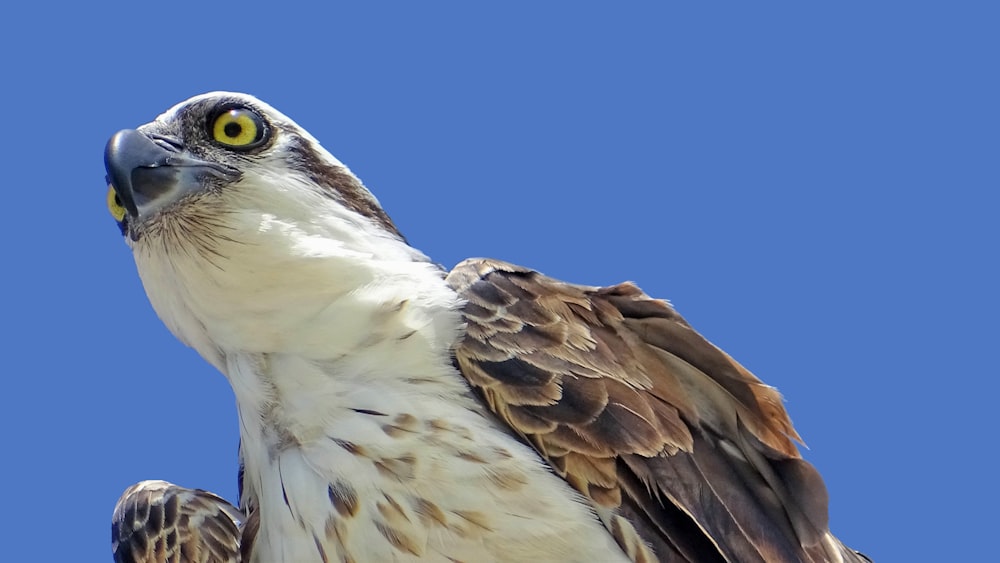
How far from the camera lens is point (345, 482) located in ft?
8.86

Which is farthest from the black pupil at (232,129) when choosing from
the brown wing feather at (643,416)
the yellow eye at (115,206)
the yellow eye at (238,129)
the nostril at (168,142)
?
the brown wing feather at (643,416)

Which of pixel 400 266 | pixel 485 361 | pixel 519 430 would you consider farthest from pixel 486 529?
pixel 400 266

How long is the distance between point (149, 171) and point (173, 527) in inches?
40.6

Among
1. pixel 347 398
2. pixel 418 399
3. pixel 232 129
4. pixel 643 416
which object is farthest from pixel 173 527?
pixel 643 416

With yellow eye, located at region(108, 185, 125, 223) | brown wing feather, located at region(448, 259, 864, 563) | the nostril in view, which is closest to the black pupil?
the nostril

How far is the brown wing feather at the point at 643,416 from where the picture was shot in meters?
2.63

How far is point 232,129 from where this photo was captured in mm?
3102

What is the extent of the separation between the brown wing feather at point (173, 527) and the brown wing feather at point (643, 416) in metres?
0.91

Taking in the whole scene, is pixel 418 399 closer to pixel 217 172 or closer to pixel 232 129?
pixel 217 172

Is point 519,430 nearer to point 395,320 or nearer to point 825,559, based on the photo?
point 395,320

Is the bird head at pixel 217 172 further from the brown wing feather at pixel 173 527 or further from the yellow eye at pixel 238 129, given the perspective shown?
the brown wing feather at pixel 173 527

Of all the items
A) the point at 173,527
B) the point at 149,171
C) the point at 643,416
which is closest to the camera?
the point at 643,416

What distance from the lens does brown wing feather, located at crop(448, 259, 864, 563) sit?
263cm

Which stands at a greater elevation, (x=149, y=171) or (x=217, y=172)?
(x=217, y=172)
